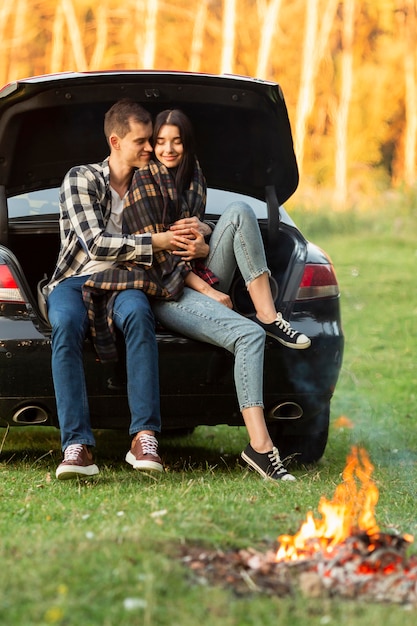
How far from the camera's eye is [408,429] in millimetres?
7055

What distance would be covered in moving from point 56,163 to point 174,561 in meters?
2.95

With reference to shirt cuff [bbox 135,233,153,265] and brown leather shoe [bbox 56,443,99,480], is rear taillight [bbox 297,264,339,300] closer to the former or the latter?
shirt cuff [bbox 135,233,153,265]

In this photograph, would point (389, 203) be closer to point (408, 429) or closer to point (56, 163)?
point (408, 429)

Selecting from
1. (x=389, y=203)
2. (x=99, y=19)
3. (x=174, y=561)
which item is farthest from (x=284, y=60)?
(x=174, y=561)

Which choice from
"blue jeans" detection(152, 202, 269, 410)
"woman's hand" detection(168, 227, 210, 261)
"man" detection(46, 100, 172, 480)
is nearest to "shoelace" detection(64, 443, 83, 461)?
"man" detection(46, 100, 172, 480)

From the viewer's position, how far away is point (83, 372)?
5.06 metres

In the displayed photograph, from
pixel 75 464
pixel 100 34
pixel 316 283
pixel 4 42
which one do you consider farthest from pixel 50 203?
pixel 100 34

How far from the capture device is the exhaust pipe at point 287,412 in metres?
5.35

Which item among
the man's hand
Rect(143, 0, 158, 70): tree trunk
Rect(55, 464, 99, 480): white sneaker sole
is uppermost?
Rect(143, 0, 158, 70): tree trunk

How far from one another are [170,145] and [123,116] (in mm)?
266

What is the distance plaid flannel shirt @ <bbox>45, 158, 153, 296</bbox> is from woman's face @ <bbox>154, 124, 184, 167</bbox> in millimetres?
290

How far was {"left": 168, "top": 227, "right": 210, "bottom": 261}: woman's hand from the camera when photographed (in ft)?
17.5

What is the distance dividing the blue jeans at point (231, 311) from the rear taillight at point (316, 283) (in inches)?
8.0

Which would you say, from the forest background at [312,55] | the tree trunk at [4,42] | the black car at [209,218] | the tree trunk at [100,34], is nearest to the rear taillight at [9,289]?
the black car at [209,218]
